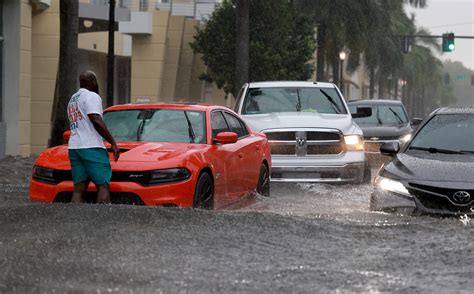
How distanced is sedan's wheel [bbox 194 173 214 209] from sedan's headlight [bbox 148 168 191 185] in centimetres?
26

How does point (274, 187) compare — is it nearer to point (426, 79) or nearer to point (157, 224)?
point (157, 224)

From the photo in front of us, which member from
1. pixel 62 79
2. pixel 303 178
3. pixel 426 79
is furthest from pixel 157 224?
pixel 426 79

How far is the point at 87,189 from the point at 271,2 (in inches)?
991

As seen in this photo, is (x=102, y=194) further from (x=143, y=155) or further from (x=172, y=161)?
(x=172, y=161)

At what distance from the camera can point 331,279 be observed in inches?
270

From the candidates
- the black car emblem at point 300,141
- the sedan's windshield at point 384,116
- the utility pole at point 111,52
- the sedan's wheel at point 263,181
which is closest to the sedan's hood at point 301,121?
the black car emblem at point 300,141

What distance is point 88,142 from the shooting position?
9.95 metres

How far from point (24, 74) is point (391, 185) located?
587 inches

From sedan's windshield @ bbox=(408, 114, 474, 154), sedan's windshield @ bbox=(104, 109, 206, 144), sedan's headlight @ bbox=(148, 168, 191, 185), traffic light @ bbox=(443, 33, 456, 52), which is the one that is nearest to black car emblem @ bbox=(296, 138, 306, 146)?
sedan's windshield @ bbox=(104, 109, 206, 144)

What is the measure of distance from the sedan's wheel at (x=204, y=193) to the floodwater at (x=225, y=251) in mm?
735

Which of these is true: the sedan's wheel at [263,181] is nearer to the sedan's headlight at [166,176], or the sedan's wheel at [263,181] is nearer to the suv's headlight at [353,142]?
the suv's headlight at [353,142]

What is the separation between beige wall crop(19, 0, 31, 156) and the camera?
22.8 meters

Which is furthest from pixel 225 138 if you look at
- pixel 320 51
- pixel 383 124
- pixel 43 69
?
pixel 320 51

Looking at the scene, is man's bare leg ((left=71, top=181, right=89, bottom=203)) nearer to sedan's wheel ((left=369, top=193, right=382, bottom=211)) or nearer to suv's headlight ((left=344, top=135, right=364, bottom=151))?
sedan's wheel ((left=369, top=193, right=382, bottom=211))
